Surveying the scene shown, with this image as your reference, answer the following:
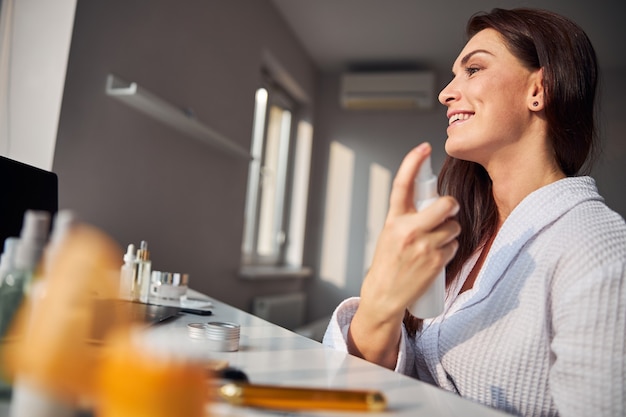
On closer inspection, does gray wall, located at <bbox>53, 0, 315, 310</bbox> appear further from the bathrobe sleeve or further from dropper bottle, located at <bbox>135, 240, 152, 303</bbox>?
the bathrobe sleeve

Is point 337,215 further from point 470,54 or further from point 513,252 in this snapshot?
point 513,252

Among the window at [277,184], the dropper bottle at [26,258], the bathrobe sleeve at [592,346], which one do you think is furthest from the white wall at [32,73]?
the window at [277,184]

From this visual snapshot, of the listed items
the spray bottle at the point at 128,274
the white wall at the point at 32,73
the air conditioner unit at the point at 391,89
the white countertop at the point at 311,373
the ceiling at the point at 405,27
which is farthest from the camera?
the air conditioner unit at the point at 391,89

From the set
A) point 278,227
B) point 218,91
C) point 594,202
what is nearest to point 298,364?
point 594,202

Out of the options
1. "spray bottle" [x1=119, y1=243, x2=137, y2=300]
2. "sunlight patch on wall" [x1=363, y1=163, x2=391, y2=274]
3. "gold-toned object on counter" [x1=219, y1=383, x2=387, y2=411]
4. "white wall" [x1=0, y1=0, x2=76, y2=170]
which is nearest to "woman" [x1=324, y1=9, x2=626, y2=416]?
"gold-toned object on counter" [x1=219, y1=383, x2=387, y2=411]

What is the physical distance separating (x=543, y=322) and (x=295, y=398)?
491mm

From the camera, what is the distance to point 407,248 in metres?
0.66

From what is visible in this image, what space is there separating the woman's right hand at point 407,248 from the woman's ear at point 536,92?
1.90 ft

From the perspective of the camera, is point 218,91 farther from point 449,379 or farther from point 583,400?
point 583,400

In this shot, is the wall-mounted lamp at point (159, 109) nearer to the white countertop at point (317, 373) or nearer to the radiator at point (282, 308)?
the white countertop at point (317, 373)

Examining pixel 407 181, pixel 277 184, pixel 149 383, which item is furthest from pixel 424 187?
pixel 277 184

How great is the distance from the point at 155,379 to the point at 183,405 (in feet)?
0.09

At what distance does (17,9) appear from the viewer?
5.17 feet

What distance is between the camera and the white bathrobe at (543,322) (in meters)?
0.64
